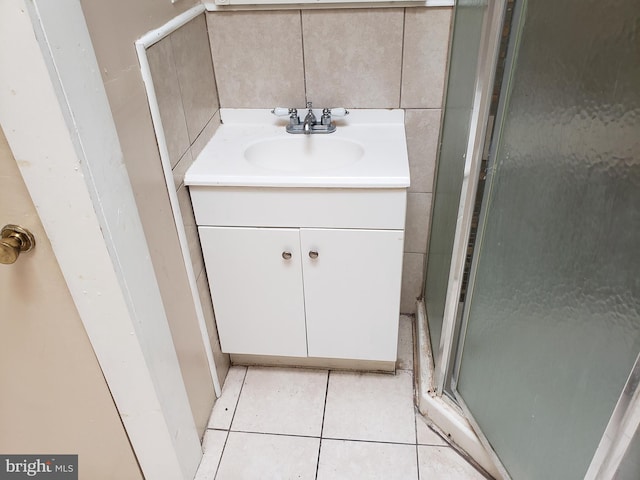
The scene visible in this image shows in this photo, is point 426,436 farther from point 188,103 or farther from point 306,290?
point 188,103

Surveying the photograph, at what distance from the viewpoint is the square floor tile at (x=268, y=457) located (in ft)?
4.54

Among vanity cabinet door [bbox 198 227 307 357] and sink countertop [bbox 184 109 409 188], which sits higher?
sink countertop [bbox 184 109 409 188]

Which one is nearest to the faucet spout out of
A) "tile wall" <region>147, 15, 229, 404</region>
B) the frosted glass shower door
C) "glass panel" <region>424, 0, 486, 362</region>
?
"tile wall" <region>147, 15, 229, 404</region>

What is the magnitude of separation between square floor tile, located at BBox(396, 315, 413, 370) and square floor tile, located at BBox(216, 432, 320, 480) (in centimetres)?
42

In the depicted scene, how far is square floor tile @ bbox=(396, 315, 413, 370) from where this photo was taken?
1.71 metres

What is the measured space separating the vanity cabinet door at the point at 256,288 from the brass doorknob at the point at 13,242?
0.50 m

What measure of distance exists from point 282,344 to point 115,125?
2.94 ft

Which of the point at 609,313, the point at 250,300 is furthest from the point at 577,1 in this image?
the point at 250,300

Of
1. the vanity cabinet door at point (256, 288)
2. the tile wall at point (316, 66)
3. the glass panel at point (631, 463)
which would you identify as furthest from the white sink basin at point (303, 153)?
the glass panel at point (631, 463)

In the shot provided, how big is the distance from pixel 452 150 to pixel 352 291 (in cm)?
48

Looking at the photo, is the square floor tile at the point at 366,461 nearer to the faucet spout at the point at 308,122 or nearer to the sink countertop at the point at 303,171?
the sink countertop at the point at 303,171

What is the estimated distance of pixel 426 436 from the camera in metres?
1.46

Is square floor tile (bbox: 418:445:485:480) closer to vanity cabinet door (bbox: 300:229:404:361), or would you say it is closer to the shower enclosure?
the shower enclosure

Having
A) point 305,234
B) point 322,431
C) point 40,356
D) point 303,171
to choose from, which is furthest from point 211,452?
point 303,171
